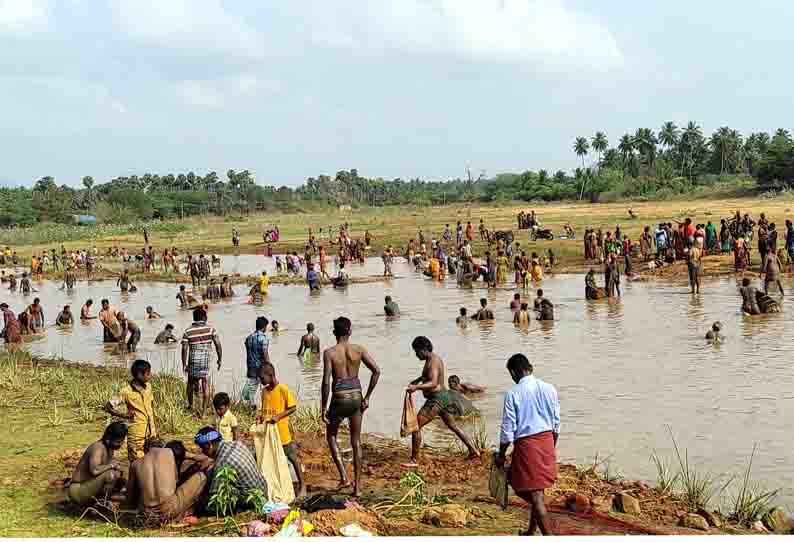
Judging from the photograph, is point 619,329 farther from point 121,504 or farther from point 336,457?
point 121,504

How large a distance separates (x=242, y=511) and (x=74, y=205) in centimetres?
10289

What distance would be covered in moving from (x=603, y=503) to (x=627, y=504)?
0.22 meters

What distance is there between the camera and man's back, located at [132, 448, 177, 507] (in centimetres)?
749

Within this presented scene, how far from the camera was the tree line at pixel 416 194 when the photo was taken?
276 ft

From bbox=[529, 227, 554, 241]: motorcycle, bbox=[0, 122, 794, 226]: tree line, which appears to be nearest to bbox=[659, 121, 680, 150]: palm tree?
bbox=[0, 122, 794, 226]: tree line

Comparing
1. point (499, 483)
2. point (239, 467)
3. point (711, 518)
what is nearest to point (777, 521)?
point (711, 518)

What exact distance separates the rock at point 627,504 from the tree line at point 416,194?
65.1 metres

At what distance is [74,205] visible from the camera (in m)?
104

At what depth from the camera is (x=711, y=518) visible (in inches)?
314

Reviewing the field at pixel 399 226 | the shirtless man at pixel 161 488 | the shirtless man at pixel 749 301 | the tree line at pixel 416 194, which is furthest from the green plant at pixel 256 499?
the tree line at pixel 416 194

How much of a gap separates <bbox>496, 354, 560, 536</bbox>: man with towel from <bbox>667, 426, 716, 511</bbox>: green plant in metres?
2.49

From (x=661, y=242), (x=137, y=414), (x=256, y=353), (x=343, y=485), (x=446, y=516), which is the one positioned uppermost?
(x=661, y=242)

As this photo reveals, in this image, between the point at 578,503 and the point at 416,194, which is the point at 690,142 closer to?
the point at 416,194

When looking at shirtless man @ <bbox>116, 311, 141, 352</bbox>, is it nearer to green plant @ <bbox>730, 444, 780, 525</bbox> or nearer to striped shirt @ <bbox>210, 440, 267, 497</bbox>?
striped shirt @ <bbox>210, 440, 267, 497</bbox>
